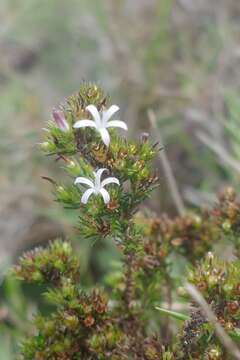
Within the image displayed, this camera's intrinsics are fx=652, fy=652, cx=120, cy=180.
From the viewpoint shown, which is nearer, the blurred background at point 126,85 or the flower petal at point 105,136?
the flower petal at point 105,136

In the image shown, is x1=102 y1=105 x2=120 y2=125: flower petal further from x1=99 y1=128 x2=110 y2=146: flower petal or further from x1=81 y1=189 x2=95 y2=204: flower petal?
x1=81 y1=189 x2=95 y2=204: flower petal

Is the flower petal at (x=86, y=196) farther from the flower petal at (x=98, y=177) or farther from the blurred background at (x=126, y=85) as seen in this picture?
the blurred background at (x=126, y=85)

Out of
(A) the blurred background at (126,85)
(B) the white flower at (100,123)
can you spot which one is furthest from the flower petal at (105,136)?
(A) the blurred background at (126,85)

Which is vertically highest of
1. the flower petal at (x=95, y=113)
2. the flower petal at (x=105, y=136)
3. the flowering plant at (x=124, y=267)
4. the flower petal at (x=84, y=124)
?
the flower petal at (x=95, y=113)

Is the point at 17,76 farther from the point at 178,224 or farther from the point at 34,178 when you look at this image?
the point at 178,224

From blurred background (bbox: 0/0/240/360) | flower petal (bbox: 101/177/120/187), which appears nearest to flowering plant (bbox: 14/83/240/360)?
flower petal (bbox: 101/177/120/187)

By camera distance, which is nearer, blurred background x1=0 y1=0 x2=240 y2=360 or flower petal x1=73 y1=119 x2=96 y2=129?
flower petal x1=73 y1=119 x2=96 y2=129

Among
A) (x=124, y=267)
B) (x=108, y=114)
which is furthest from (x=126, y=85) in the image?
(x=108, y=114)
